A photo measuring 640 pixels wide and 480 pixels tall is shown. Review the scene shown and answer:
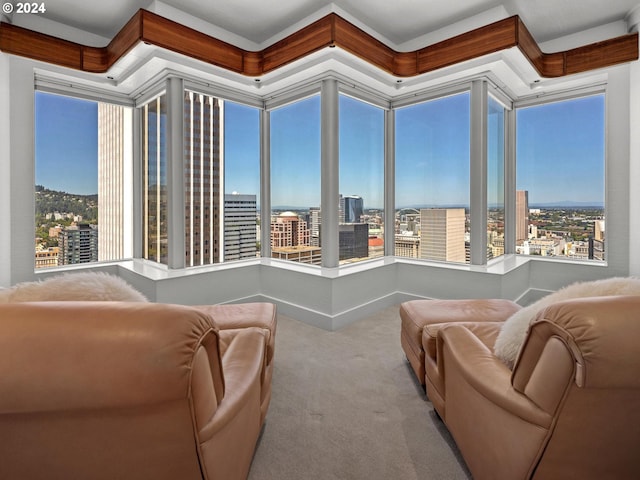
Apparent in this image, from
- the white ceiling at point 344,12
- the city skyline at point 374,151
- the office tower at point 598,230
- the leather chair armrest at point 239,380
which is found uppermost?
the white ceiling at point 344,12

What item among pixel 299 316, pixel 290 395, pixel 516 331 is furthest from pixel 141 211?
pixel 516 331

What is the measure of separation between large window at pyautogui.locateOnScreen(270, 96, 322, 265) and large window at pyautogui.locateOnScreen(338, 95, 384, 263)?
274mm

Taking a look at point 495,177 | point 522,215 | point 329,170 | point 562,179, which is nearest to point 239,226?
point 329,170

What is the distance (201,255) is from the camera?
12.3 ft

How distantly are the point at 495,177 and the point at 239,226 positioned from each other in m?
3.02

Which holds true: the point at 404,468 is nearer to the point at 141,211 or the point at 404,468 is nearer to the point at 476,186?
the point at 476,186

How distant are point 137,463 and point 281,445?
0.89 meters

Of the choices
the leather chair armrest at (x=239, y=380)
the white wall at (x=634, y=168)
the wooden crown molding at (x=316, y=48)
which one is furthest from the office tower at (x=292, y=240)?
the white wall at (x=634, y=168)

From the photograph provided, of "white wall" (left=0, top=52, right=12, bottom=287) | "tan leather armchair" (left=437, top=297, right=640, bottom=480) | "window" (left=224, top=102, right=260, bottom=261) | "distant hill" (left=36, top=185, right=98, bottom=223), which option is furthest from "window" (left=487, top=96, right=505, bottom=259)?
"white wall" (left=0, top=52, right=12, bottom=287)

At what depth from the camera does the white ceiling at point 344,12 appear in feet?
9.75

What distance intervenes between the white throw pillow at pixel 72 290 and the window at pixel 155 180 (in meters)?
2.59

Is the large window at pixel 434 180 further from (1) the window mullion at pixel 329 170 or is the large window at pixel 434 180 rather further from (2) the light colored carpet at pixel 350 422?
(2) the light colored carpet at pixel 350 422

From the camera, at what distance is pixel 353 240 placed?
3.90m

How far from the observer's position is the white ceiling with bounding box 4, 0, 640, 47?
9.75 ft
